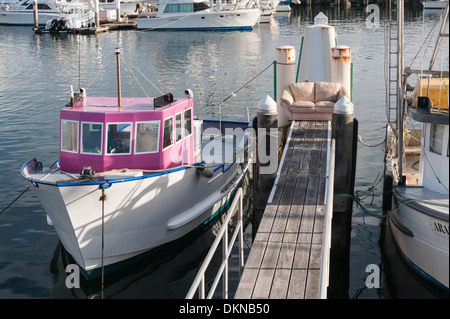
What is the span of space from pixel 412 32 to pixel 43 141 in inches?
1629

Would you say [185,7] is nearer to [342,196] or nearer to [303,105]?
[303,105]

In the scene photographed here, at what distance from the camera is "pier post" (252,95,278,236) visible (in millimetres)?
15250

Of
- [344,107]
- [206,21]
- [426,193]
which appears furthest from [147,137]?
[206,21]

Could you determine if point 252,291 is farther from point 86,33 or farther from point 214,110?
point 86,33

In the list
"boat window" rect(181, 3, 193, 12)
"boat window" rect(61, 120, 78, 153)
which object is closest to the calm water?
"boat window" rect(61, 120, 78, 153)

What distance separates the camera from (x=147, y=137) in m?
15.0

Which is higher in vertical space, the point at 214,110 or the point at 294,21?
the point at 294,21

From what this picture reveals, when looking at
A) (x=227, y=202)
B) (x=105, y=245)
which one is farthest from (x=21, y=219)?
(x=227, y=202)

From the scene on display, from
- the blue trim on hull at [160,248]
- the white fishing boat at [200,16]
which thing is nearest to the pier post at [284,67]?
the blue trim on hull at [160,248]

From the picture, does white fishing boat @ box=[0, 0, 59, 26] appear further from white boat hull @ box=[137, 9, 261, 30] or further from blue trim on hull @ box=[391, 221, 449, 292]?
blue trim on hull @ box=[391, 221, 449, 292]

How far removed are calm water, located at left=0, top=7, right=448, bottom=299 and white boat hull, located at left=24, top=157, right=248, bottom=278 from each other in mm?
615

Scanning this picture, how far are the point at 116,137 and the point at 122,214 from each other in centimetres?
182
